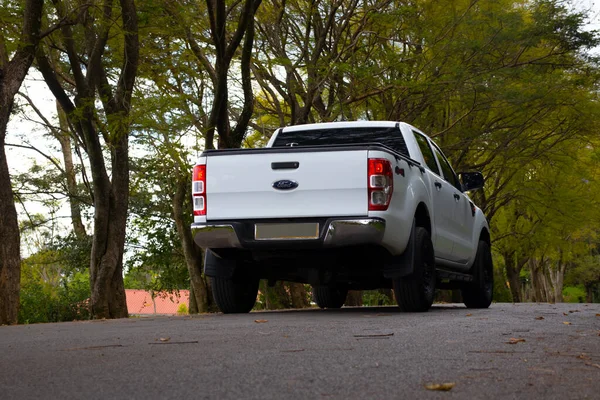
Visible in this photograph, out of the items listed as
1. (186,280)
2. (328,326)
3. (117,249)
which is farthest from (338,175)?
(186,280)

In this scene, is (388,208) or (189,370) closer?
(189,370)

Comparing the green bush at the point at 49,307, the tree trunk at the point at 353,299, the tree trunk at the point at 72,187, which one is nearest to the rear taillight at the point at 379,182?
the green bush at the point at 49,307

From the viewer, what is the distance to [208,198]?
30.5ft

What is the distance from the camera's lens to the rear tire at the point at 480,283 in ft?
42.2

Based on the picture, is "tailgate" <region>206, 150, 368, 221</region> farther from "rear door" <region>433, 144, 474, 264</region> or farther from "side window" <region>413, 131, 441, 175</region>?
"rear door" <region>433, 144, 474, 264</region>

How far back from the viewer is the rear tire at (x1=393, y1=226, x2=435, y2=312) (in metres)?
9.58

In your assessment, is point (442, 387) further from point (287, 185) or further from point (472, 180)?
point (472, 180)

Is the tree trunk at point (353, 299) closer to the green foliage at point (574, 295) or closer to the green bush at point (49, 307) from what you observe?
the green bush at point (49, 307)

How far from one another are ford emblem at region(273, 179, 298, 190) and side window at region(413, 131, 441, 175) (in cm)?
261

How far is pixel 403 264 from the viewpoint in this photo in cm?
946

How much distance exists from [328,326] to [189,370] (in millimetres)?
3048

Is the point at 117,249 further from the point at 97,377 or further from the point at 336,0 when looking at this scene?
the point at 97,377

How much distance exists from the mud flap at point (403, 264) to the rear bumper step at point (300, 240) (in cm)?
66

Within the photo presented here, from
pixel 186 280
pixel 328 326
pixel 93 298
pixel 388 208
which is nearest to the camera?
pixel 328 326
